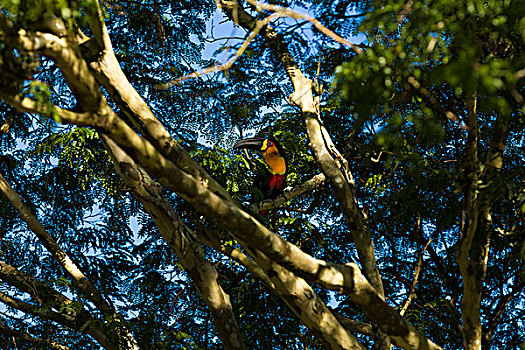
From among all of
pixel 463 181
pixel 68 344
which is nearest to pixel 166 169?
pixel 463 181

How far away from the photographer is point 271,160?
19.5 feet

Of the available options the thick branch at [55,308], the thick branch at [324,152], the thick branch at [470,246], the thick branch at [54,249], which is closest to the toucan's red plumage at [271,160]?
the thick branch at [324,152]

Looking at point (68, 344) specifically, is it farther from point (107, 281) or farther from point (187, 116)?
point (187, 116)

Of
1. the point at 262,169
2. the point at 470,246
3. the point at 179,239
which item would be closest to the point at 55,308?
the point at 179,239

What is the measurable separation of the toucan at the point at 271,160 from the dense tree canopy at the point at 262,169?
17 centimetres

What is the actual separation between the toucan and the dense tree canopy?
169mm

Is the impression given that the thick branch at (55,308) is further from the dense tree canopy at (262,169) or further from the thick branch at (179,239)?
the thick branch at (179,239)

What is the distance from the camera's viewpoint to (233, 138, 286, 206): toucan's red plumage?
596 cm

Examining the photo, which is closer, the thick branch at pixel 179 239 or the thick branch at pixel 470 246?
the thick branch at pixel 470 246

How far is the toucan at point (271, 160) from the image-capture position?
19.5ft

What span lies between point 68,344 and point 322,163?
323cm

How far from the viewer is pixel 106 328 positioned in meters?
4.45

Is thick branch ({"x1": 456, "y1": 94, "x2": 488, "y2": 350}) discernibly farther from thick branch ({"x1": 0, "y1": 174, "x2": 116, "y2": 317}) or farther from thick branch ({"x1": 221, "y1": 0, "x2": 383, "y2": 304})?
thick branch ({"x1": 0, "y1": 174, "x2": 116, "y2": 317})

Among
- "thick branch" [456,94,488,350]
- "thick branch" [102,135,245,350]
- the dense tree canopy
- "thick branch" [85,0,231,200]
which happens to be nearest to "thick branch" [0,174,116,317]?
the dense tree canopy
